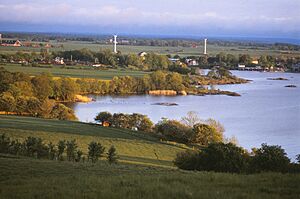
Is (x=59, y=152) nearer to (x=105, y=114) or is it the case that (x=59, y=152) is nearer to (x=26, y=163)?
(x=26, y=163)

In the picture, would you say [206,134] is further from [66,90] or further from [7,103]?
[66,90]

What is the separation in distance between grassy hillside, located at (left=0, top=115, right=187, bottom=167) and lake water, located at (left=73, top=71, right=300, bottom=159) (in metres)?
5.54

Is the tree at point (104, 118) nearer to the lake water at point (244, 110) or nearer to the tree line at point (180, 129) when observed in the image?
the tree line at point (180, 129)

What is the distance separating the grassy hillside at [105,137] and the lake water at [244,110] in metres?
5.54

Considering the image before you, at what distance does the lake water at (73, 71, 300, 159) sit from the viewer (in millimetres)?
27688

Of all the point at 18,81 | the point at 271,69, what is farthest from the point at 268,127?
the point at 271,69

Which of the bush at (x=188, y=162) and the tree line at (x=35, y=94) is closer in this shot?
the bush at (x=188, y=162)

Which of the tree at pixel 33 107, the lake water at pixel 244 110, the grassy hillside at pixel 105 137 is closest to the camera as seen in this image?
the grassy hillside at pixel 105 137

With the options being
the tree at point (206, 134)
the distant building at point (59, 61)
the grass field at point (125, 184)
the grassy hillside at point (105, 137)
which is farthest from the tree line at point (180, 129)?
the distant building at point (59, 61)

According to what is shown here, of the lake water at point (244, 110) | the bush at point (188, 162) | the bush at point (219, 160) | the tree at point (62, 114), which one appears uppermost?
the bush at point (219, 160)

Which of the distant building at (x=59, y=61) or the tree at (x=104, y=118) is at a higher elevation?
the distant building at (x=59, y=61)

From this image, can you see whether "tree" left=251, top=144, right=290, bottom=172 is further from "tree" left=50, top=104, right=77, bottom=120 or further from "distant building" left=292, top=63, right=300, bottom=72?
"distant building" left=292, top=63, right=300, bottom=72

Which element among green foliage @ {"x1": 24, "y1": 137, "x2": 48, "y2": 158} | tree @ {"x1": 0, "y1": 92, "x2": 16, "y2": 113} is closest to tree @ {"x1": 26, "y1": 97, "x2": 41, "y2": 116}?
tree @ {"x1": 0, "y1": 92, "x2": 16, "y2": 113}

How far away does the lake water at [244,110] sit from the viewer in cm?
2769
